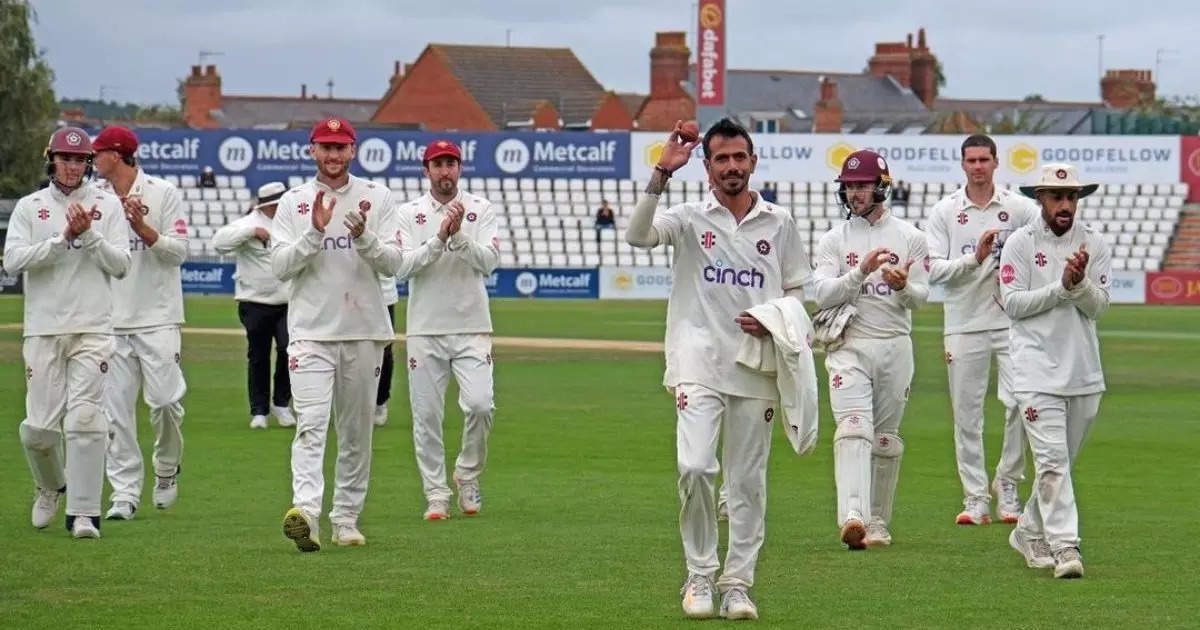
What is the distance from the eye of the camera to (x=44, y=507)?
13016 millimetres

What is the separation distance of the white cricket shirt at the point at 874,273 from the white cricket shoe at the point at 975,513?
1.56 m

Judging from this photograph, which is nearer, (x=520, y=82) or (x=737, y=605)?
(x=737, y=605)

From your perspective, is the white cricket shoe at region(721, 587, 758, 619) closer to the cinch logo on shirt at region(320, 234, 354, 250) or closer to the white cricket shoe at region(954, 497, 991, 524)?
the cinch logo on shirt at region(320, 234, 354, 250)

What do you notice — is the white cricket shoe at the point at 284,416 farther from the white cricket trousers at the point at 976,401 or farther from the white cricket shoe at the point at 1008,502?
the white cricket shoe at the point at 1008,502

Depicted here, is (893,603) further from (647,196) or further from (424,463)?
(424,463)

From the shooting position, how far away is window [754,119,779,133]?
284 ft

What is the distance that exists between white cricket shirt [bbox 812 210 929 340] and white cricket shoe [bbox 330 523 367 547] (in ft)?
9.84

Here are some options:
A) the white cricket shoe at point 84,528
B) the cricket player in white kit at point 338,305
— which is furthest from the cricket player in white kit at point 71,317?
the cricket player in white kit at point 338,305

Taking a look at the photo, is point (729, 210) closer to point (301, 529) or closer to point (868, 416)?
point (868, 416)

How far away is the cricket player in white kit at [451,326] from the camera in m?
13.9

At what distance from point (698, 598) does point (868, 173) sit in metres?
3.62

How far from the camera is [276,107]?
121 meters

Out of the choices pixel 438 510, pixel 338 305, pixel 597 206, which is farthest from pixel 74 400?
pixel 597 206

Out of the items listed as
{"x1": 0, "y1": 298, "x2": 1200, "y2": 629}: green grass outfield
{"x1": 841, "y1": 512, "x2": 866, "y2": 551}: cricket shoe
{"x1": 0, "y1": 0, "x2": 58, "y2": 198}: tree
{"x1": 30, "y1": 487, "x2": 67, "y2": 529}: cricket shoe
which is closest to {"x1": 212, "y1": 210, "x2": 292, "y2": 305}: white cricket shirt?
{"x1": 0, "y1": 298, "x2": 1200, "y2": 629}: green grass outfield
